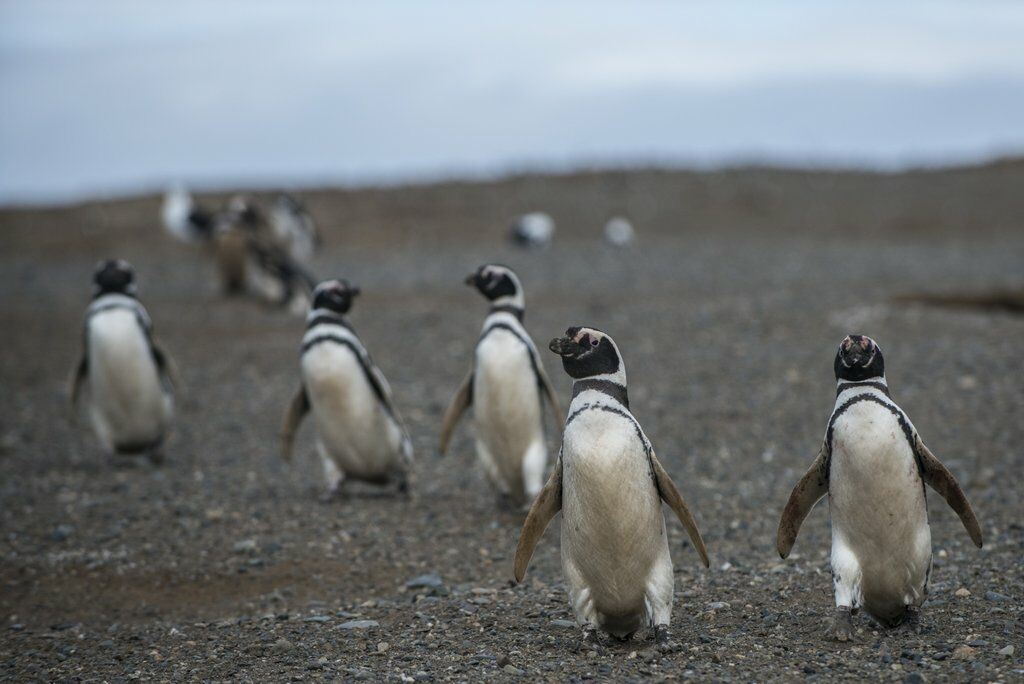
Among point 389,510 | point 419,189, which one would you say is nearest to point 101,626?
point 389,510

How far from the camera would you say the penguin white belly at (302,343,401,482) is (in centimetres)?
704

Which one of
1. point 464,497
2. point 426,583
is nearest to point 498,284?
point 464,497

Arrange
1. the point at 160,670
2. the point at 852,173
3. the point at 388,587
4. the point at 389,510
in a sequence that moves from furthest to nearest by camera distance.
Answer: the point at 852,173, the point at 389,510, the point at 388,587, the point at 160,670

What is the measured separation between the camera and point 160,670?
454 cm

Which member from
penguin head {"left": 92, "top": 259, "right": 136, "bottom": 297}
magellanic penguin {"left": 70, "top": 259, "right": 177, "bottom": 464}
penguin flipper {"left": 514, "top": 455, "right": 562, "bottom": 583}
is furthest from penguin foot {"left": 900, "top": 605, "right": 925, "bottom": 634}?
penguin head {"left": 92, "top": 259, "right": 136, "bottom": 297}

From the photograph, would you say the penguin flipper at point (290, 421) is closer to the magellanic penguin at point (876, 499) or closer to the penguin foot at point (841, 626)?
the magellanic penguin at point (876, 499)


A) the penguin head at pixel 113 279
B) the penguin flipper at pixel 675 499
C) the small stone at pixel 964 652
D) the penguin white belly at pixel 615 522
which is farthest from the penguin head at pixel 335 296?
the small stone at pixel 964 652

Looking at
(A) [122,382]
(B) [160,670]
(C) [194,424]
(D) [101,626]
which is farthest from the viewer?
(C) [194,424]

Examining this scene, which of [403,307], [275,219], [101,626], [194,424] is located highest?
[275,219]

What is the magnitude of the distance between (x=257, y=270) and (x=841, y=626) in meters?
11.6

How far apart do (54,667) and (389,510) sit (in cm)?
256

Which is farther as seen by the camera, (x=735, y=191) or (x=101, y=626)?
(x=735, y=191)

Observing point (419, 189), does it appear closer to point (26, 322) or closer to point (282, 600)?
point (26, 322)

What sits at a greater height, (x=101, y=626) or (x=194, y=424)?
(x=194, y=424)
